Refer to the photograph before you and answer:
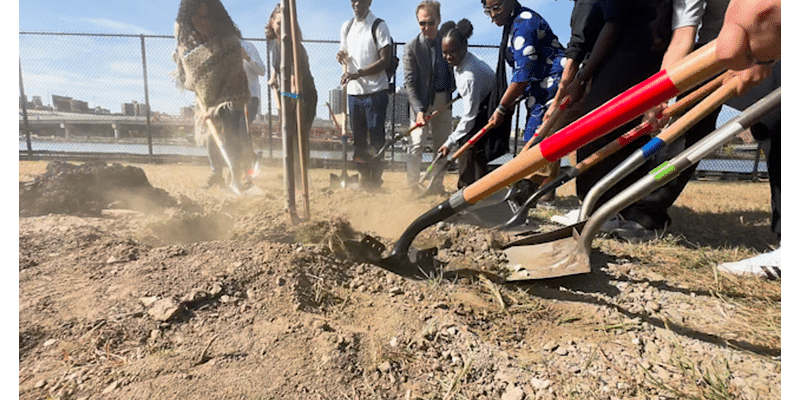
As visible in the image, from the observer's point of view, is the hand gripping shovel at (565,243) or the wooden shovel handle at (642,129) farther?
the wooden shovel handle at (642,129)

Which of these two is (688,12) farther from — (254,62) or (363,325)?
(254,62)

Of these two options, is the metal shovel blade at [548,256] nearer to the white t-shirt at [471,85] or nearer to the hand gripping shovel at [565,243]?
the hand gripping shovel at [565,243]

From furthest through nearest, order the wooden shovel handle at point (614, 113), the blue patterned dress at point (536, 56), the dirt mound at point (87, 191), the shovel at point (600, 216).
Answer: the blue patterned dress at point (536, 56) < the dirt mound at point (87, 191) < the shovel at point (600, 216) < the wooden shovel handle at point (614, 113)

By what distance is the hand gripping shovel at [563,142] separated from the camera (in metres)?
1.11

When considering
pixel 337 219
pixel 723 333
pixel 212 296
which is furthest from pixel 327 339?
pixel 723 333

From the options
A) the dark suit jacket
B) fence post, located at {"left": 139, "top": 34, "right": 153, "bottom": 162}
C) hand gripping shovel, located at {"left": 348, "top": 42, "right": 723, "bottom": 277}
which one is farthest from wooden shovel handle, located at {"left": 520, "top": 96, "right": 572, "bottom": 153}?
fence post, located at {"left": 139, "top": 34, "right": 153, "bottom": 162}

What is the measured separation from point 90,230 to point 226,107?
200 centimetres

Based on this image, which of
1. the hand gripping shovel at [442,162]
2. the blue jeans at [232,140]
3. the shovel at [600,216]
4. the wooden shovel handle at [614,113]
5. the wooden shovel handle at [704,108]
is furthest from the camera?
the blue jeans at [232,140]

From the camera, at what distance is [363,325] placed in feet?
5.14

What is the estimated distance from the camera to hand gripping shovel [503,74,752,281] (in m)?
1.86

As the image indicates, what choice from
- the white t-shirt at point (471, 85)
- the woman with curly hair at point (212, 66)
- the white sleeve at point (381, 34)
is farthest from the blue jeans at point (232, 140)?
the white t-shirt at point (471, 85)

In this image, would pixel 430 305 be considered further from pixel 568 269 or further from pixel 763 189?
pixel 763 189

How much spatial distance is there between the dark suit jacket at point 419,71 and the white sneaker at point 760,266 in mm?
3189

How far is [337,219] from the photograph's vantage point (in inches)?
Answer: 101
